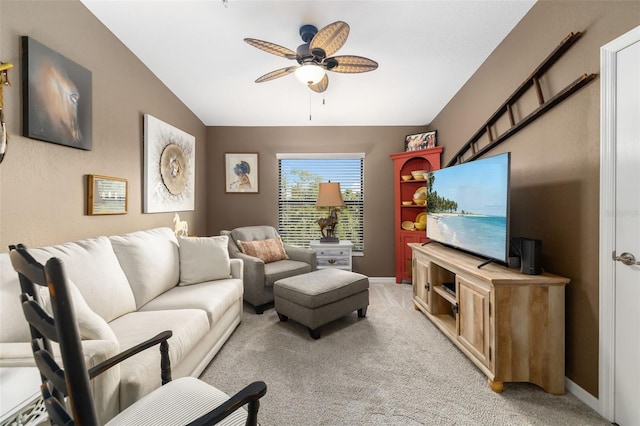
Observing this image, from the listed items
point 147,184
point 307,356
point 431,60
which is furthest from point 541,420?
point 147,184

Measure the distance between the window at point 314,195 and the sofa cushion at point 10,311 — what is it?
10.4 ft

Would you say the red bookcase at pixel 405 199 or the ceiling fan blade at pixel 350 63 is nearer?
the ceiling fan blade at pixel 350 63

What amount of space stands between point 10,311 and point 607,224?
2.99 m

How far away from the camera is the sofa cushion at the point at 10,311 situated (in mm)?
1121

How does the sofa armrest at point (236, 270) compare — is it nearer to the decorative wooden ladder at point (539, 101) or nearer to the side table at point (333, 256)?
the side table at point (333, 256)

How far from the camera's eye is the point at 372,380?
1.79 m

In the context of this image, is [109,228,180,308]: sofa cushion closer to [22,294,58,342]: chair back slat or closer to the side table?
[22,294,58,342]: chair back slat

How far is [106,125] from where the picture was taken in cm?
210

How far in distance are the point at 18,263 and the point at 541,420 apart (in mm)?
2373

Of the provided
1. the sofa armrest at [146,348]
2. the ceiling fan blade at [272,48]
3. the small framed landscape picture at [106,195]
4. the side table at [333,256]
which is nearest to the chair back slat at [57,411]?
the sofa armrest at [146,348]

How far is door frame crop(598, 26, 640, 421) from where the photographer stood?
4.62 feet

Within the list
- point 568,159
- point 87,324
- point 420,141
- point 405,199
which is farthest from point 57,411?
point 420,141

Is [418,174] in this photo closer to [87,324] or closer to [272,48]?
[272,48]

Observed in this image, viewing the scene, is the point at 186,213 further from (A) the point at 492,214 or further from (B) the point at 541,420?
(B) the point at 541,420
